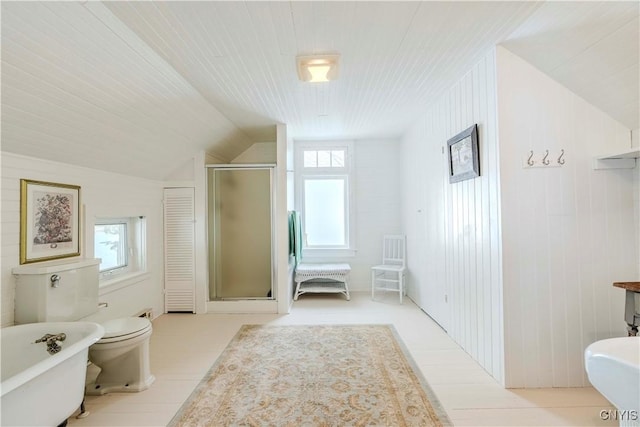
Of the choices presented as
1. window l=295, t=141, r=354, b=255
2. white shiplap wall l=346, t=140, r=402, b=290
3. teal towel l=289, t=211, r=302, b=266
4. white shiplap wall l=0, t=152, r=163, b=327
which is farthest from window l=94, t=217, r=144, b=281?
white shiplap wall l=346, t=140, r=402, b=290

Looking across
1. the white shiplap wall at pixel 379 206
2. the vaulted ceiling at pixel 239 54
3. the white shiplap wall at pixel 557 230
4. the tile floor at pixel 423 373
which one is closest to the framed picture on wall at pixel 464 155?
the white shiplap wall at pixel 557 230

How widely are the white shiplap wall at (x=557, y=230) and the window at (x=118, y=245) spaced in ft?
12.2

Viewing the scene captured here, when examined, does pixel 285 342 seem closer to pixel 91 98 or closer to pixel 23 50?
pixel 91 98

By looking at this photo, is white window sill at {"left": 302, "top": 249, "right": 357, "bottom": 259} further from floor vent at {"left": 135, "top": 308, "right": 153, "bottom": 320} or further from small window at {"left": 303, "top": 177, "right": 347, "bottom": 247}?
floor vent at {"left": 135, "top": 308, "right": 153, "bottom": 320}

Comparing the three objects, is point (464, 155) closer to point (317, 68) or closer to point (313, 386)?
point (317, 68)

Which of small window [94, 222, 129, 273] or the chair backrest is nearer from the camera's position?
small window [94, 222, 129, 273]

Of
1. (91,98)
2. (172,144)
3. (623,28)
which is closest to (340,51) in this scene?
(623,28)

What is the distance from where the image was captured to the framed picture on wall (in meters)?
2.47

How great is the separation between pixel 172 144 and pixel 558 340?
13.0 feet

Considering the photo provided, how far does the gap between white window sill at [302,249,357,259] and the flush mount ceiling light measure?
10.1 feet

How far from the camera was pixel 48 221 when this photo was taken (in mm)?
2406

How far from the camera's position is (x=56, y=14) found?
1590mm

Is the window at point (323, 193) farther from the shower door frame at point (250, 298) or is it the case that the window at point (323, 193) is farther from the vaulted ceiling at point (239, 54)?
the vaulted ceiling at point (239, 54)

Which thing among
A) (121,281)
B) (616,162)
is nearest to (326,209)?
(121,281)
